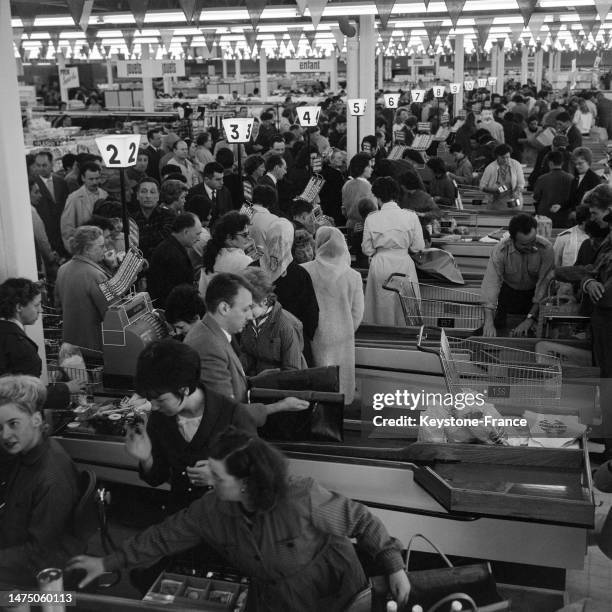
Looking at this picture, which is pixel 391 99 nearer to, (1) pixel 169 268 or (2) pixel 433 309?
(2) pixel 433 309

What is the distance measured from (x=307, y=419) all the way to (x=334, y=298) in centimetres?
149

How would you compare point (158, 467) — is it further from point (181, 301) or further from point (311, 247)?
point (311, 247)

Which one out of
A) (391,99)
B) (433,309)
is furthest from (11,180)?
(391,99)

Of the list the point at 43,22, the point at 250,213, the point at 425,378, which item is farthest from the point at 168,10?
the point at 425,378

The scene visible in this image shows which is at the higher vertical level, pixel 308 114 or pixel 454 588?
pixel 308 114

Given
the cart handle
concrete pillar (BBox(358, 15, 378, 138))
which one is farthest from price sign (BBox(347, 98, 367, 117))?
the cart handle

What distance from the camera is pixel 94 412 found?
16.5 feet

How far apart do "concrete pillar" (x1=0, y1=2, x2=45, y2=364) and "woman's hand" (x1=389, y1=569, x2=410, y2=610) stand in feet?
10.8

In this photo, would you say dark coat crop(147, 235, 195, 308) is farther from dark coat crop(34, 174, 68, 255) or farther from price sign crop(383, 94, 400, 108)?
price sign crop(383, 94, 400, 108)

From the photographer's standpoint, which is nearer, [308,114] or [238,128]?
[238,128]

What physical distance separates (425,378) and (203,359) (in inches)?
106

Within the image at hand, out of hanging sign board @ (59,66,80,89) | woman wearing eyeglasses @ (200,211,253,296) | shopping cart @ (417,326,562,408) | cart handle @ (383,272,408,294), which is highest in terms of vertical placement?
hanging sign board @ (59,66,80,89)

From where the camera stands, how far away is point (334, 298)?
610 centimetres

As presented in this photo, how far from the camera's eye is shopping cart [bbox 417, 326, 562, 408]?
5301 mm
